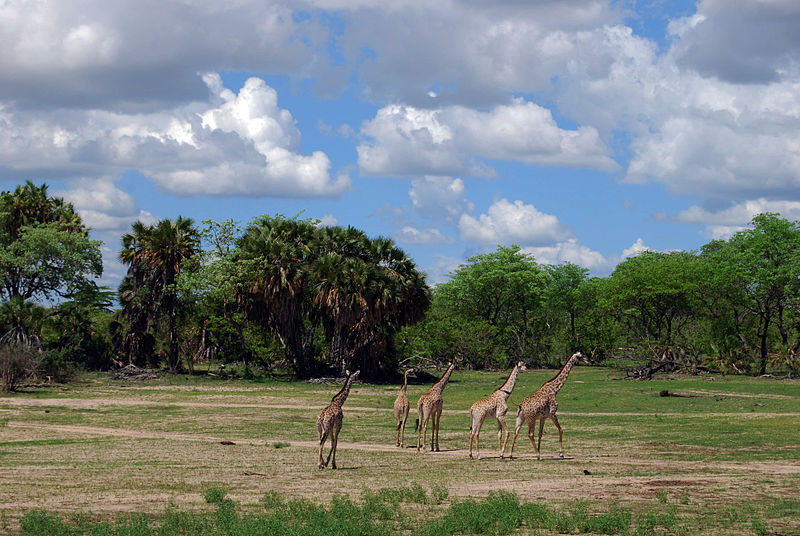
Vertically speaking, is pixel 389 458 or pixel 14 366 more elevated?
pixel 14 366

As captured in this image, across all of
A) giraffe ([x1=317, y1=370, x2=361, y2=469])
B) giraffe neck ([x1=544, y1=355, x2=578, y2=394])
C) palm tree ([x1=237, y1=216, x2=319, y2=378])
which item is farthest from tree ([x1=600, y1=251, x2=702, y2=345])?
giraffe ([x1=317, y1=370, x2=361, y2=469])

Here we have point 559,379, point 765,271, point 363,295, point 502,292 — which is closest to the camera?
point 559,379

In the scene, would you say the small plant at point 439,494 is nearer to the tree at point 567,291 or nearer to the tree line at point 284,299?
the tree line at point 284,299

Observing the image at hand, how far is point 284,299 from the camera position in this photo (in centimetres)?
5206

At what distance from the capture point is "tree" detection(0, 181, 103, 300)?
5412 centimetres

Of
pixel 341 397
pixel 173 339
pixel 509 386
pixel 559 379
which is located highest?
pixel 173 339

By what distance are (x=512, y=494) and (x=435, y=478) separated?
2.95 m

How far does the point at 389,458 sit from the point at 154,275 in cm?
3965

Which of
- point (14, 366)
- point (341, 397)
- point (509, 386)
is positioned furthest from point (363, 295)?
point (341, 397)

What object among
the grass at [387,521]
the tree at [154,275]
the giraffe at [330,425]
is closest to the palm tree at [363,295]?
A: the tree at [154,275]

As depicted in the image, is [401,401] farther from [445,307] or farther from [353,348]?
[445,307]

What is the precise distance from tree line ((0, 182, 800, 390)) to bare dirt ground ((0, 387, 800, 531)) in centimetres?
2667

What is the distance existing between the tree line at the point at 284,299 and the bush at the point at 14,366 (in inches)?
211

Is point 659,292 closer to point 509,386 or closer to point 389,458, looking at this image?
point 509,386
